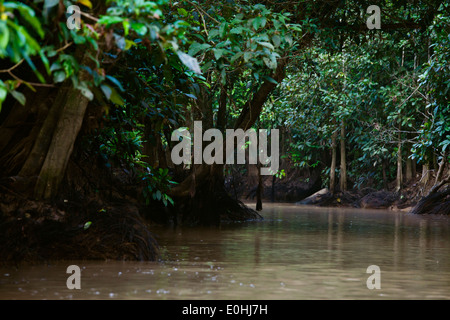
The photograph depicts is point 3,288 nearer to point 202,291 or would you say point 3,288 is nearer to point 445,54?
point 202,291

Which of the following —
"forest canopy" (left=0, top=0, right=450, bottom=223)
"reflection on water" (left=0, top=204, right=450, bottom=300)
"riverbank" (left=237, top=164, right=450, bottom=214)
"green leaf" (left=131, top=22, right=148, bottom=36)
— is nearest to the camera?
Result: "green leaf" (left=131, top=22, right=148, bottom=36)

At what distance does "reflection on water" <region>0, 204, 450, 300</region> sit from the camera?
507cm

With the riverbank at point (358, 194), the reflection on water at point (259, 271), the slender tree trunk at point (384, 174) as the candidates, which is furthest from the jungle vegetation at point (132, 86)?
the slender tree trunk at point (384, 174)

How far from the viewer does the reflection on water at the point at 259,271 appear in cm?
507

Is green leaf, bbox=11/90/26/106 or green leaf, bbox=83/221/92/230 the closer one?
green leaf, bbox=11/90/26/106

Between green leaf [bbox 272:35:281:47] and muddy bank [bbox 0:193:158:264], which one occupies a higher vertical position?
green leaf [bbox 272:35:281:47]

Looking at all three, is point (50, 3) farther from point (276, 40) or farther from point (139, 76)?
point (139, 76)

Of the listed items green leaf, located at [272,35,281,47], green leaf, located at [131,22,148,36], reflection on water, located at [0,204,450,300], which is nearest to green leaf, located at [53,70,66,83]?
green leaf, located at [131,22,148,36]

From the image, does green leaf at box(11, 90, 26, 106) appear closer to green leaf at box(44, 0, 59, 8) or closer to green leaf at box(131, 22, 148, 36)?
green leaf at box(44, 0, 59, 8)

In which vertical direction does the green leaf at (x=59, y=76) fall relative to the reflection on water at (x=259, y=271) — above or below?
above

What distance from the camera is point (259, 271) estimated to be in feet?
20.8

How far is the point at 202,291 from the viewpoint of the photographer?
5.09m

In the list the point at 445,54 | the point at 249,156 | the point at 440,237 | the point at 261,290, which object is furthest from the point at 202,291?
the point at 249,156

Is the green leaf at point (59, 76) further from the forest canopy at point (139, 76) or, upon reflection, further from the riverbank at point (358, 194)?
the riverbank at point (358, 194)
